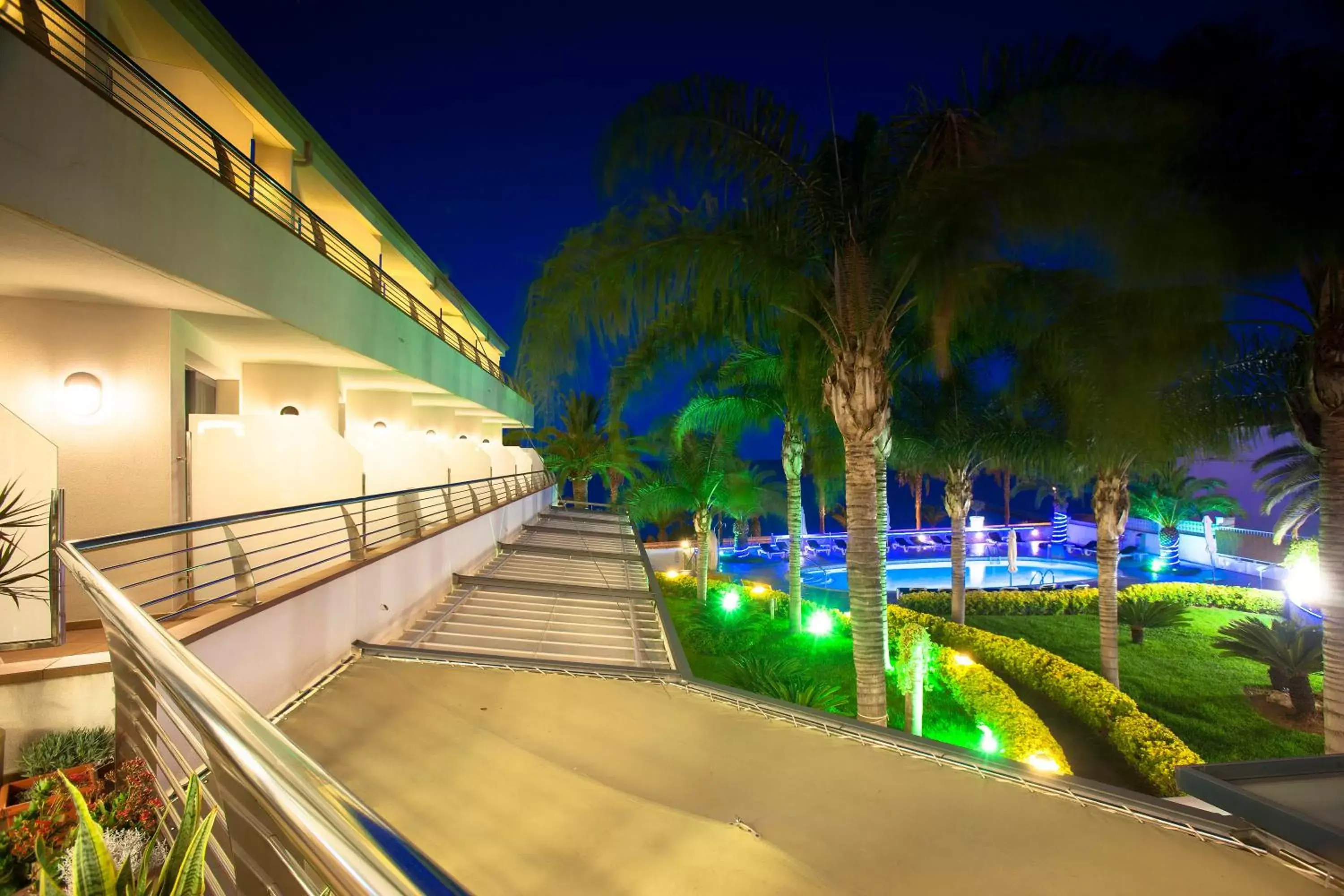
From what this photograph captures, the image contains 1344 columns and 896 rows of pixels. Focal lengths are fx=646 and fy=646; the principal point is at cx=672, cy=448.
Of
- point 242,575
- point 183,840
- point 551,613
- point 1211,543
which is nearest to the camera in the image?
point 183,840

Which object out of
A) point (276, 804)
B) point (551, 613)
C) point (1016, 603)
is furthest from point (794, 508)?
point (276, 804)

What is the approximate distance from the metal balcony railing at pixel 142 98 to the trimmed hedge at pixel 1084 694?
10860 mm

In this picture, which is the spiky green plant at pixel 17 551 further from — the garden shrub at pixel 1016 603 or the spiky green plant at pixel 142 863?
the garden shrub at pixel 1016 603

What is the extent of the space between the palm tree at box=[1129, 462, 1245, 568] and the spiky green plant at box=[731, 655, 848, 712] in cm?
2564

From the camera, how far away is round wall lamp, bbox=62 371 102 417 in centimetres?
649

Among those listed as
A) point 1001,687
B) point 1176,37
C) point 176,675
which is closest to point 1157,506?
point 1001,687

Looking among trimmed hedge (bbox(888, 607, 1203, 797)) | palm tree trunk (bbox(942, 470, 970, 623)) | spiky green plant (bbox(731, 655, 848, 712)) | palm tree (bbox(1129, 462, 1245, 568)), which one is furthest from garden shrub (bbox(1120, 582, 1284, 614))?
spiky green plant (bbox(731, 655, 848, 712))

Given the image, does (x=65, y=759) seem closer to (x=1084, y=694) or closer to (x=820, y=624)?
(x=1084, y=694)

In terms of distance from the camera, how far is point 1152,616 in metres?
18.3

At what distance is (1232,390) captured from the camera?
798 centimetres

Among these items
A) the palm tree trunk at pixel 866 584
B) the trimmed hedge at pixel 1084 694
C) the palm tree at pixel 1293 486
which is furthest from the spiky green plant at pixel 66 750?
the palm tree at pixel 1293 486

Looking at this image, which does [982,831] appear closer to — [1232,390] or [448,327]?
[1232,390]

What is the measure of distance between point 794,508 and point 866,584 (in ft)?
29.0

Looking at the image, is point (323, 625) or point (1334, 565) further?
point (1334, 565)
